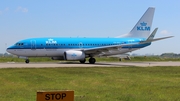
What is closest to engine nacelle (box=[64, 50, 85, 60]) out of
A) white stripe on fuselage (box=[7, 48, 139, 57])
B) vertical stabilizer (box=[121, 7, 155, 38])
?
white stripe on fuselage (box=[7, 48, 139, 57])

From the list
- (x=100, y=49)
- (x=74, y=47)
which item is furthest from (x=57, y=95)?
(x=74, y=47)

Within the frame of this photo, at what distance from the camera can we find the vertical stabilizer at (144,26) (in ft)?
149

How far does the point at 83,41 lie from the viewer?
40.6 metres

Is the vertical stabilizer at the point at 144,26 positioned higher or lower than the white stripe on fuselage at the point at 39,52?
higher

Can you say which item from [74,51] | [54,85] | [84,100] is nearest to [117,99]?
[84,100]

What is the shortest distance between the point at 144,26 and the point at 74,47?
1262 cm

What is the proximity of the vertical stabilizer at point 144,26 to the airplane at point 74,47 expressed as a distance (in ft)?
3.45

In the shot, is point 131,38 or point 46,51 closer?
point 46,51

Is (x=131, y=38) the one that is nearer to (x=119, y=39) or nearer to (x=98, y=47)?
(x=119, y=39)

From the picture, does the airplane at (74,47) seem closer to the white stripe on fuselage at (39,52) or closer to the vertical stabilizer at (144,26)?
the white stripe on fuselage at (39,52)

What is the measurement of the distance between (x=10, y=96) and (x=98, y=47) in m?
28.7

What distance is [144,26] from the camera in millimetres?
45750

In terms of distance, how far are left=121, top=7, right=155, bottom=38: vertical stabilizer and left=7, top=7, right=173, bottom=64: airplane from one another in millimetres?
1052

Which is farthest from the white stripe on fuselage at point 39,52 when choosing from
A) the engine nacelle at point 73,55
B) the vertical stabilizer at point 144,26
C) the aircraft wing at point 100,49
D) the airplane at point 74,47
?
the vertical stabilizer at point 144,26
